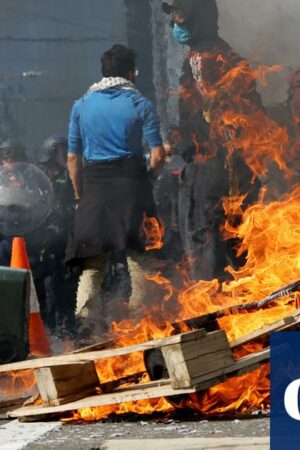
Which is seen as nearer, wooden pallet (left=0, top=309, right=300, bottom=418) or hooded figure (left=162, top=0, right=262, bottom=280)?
wooden pallet (left=0, top=309, right=300, bottom=418)

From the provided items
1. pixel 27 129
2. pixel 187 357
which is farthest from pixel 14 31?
pixel 187 357

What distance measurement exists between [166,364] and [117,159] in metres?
4.22

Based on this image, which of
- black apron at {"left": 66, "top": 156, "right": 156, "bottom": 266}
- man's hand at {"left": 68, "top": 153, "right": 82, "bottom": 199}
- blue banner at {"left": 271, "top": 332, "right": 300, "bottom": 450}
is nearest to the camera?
blue banner at {"left": 271, "top": 332, "right": 300, "bottom": 450}

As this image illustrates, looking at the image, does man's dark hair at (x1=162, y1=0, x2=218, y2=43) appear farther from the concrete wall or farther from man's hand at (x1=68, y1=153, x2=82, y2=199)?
man's hand at (x1=68, y1=153, x2=82, y2=199)

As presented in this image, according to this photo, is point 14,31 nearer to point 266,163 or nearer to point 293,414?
point 266,163

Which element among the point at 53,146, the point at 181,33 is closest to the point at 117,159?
the point at 53,146

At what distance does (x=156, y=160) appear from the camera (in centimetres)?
988

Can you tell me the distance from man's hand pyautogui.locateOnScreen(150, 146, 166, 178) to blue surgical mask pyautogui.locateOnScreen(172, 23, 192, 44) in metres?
1.22

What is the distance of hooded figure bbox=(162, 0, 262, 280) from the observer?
9.70 metres

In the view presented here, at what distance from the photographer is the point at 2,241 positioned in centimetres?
1073

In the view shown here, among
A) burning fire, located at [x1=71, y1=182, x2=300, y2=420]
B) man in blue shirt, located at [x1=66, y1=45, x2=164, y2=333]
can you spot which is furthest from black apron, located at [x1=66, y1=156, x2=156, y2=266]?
burning fire, located at [x1=71, y1=182, x2=300, y2=420]

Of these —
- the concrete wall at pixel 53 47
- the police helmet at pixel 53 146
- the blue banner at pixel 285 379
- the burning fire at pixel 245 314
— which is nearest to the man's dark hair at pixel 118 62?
the concrete wall at pixel 53 47

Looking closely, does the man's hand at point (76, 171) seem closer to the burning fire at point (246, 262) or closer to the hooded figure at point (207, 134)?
the burning fire at point (246, 262)

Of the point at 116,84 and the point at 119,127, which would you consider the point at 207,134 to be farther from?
the point at 116,84
